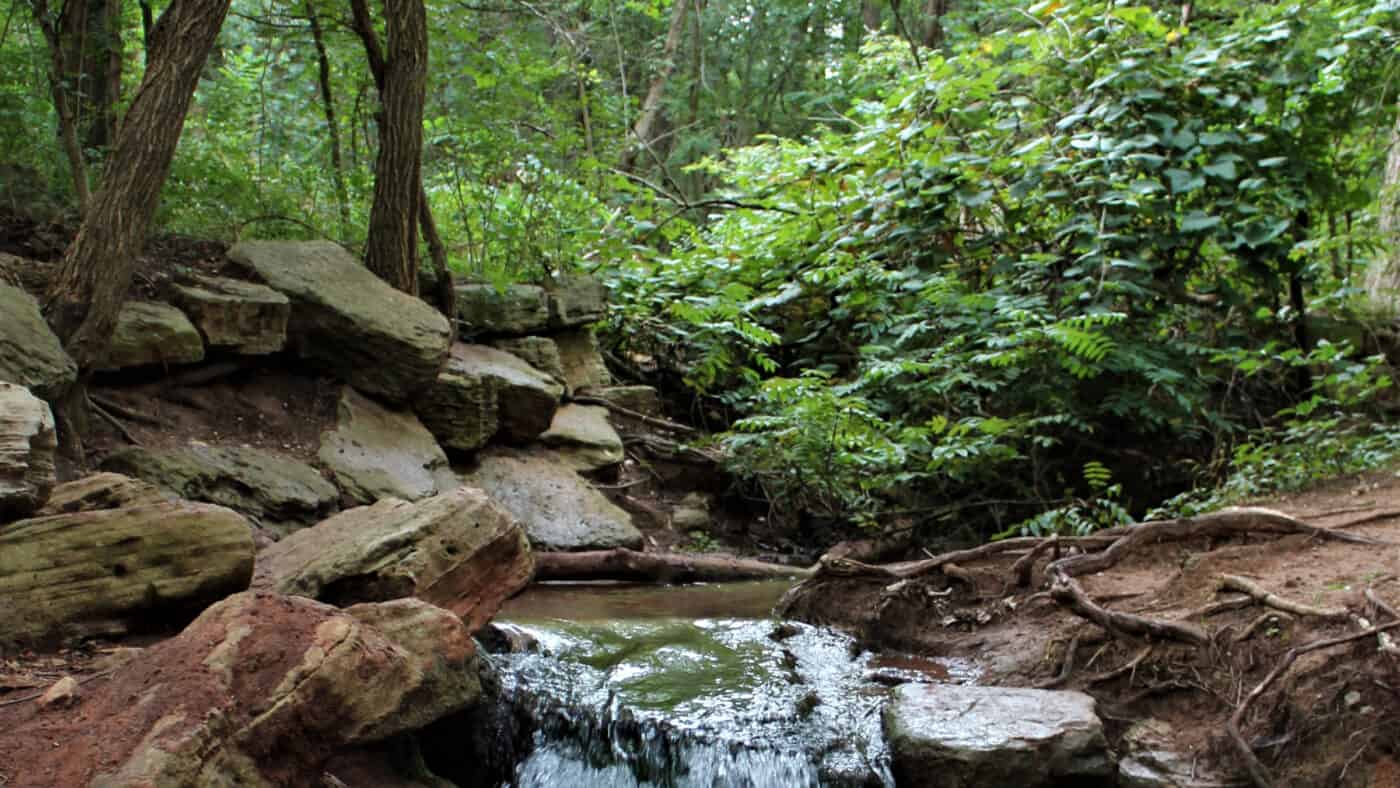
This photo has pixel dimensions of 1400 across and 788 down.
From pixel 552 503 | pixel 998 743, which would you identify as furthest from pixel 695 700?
pixel 552 503

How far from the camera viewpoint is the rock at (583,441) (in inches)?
371

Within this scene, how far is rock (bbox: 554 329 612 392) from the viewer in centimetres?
1075

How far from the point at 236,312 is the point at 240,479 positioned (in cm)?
140

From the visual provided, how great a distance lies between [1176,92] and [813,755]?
7455 millimetres

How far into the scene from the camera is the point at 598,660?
553 cm

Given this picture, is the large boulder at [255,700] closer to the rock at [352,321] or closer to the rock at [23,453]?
the rock at [23,453]

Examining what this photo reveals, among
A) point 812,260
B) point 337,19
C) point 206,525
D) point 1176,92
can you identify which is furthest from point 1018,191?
point 206,525

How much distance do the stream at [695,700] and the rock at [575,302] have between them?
176 inches

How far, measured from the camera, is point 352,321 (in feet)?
25.7

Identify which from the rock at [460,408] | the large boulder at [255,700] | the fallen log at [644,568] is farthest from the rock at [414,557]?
the rock at [460,408]

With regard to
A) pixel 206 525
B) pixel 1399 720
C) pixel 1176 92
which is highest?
pixel 1176 92

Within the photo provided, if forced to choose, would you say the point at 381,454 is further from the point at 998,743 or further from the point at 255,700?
the point at 998,743

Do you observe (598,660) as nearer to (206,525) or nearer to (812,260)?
(206,525)

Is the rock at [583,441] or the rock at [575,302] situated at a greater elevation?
the rock at [575,302]
